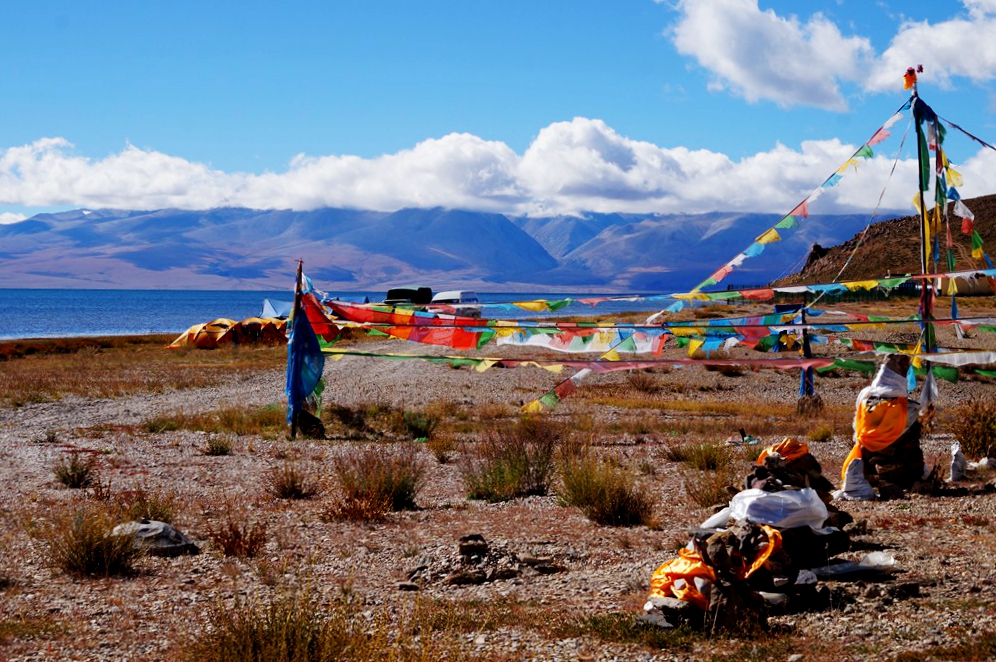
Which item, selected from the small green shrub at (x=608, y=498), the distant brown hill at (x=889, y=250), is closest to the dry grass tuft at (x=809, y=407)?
the small green shrub at (x=608, y=498)

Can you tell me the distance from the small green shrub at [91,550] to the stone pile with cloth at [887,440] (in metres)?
7.08

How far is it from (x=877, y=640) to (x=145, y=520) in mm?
6628

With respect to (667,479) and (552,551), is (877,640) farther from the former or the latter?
(667,479)

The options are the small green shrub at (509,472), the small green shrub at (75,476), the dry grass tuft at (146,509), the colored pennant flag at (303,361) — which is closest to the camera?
the dry grass tuft at (146,509)

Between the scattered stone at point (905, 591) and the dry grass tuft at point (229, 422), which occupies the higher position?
the scattered stone at point (905, 591)

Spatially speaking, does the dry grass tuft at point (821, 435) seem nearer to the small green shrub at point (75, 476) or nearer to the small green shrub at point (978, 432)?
the small green shrub at point (978, 432)

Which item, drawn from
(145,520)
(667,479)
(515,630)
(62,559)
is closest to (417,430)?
(667,479)

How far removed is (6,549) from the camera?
31.2 feet

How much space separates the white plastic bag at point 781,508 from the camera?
7352 mm

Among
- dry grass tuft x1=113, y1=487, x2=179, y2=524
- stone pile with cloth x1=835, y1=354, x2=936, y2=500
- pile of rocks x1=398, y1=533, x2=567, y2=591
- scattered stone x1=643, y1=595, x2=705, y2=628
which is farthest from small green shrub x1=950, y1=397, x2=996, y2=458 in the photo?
dry grass tuft x1=113, y1=487, x2=179, y2=524

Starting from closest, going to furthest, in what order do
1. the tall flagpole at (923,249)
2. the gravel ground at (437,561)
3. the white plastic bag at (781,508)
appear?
the gravel ground at (437,561), the white plastic bag at (781,508), the tall flagpole at (923,249)

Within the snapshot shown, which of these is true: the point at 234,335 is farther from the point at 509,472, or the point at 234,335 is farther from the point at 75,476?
the point at 509,472

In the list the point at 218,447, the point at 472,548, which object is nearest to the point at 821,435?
the point at 218,447

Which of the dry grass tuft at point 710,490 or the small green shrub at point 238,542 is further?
the dry grass tuft at point 710,490
